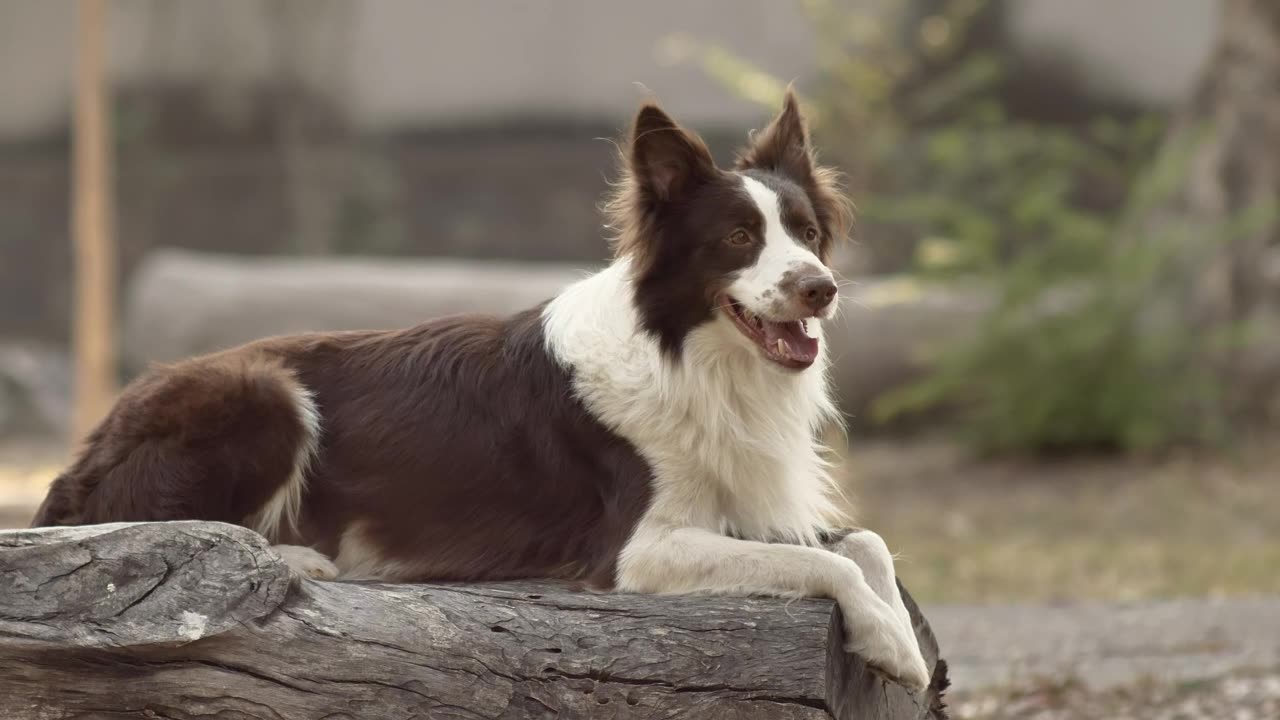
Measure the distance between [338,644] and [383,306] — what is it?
844 cm

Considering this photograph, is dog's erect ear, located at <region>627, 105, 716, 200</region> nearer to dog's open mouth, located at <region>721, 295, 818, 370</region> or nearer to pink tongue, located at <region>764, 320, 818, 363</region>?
dog's open mouth, located at <region>721, 295, 818, 370</region>

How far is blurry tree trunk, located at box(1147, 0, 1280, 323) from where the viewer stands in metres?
11.1

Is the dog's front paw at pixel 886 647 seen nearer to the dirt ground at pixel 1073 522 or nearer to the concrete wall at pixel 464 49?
the dirt ground at pixel 1073 522

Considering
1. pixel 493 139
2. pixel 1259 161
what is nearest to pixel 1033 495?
pixel 1259 161

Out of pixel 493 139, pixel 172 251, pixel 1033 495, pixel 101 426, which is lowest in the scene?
pixel 1033 495

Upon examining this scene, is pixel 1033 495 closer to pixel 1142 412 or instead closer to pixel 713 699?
pixel 1142 412

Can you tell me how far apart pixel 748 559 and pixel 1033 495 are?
7266 millimetres

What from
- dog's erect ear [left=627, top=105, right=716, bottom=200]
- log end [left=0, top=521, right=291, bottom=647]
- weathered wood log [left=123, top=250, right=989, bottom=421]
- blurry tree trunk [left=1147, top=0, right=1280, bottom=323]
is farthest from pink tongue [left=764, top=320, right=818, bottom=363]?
blurry tree trunk [left=1147, top=0, right=1280, bottom=323]

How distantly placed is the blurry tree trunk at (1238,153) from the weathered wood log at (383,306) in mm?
1730

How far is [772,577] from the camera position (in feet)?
10.9

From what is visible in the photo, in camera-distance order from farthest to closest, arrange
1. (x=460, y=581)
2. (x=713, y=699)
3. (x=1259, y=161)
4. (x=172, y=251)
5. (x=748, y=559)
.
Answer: (x=172, y=251)
(x=1259, y=161)
(x=460, y=581)
(x=748, y=559)
(x=713, y=699)

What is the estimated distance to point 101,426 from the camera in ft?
12.3

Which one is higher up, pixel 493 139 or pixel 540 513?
pixel 493 139

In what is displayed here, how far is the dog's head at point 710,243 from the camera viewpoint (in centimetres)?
353
